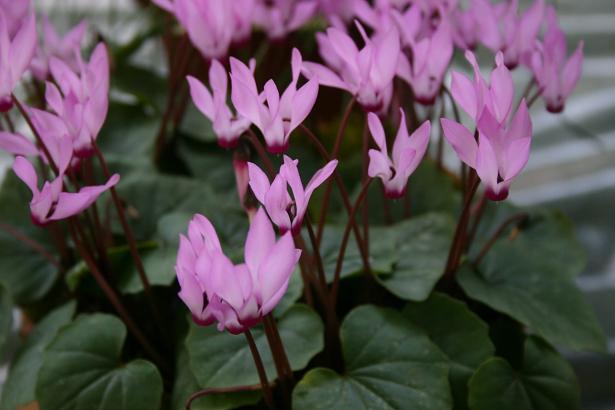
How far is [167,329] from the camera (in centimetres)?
78

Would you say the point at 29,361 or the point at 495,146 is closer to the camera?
the point at 495,146

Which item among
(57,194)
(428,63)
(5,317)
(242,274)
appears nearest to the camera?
(242,274)

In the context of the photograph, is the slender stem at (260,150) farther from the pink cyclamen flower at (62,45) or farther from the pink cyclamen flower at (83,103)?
the pink cyclamen flower at (62,45)

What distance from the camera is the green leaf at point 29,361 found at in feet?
2.24

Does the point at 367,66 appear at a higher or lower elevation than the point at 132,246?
higher

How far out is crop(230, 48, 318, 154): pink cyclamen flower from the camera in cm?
50

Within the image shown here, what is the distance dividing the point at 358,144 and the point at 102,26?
0.87 metres

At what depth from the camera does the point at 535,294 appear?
746 millimetres

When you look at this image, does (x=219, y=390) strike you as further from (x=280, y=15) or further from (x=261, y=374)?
(x=280, y=15)

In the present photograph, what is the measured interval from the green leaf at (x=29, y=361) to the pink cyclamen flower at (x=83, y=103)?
20 cm

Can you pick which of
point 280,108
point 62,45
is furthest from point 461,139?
point 62,45

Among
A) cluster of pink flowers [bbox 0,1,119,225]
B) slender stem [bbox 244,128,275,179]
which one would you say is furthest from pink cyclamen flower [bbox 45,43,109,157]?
slender stem [bbox 244,128,275,179]

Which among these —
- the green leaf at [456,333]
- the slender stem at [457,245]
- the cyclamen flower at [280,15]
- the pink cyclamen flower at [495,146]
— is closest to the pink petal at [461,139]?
the pink cyclamen flower at [495,146]

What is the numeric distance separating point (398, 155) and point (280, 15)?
0.44 meters
